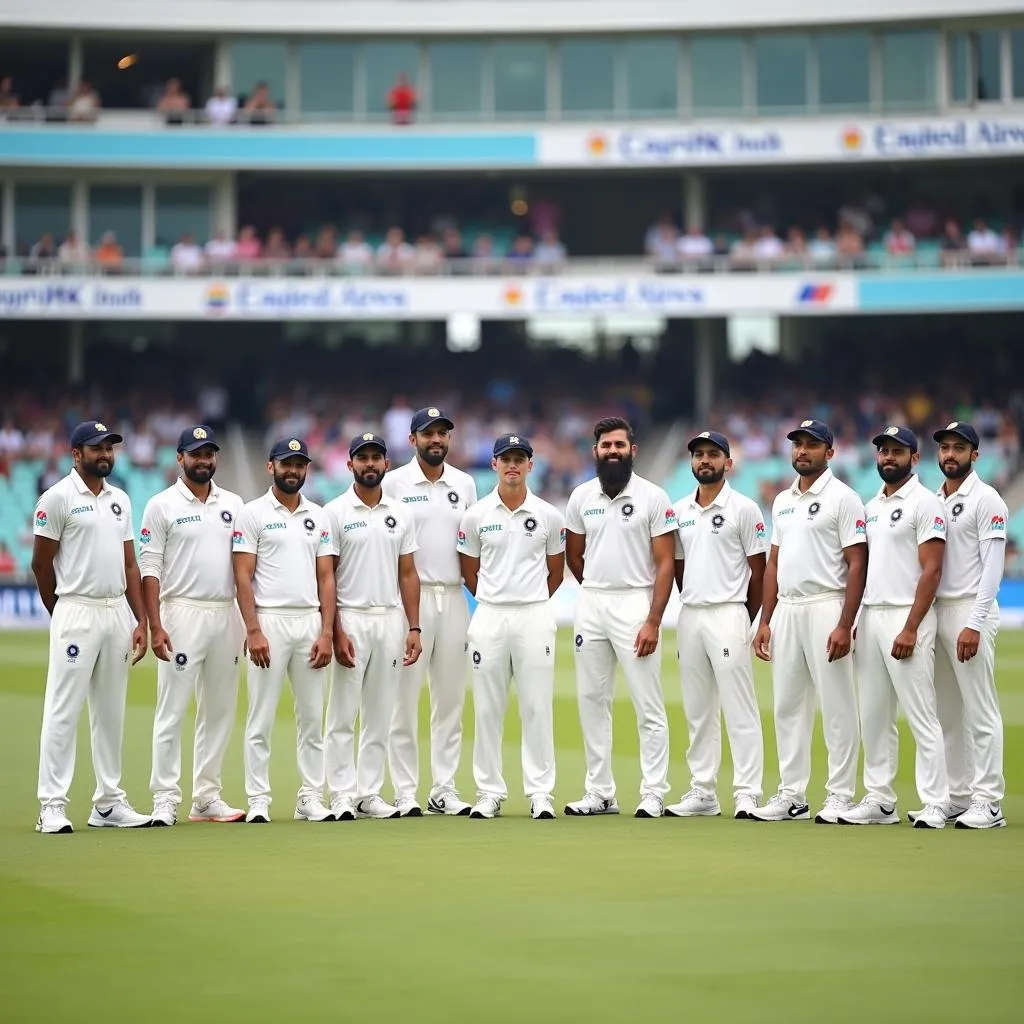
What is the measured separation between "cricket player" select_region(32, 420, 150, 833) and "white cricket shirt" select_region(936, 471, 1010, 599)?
467 cm

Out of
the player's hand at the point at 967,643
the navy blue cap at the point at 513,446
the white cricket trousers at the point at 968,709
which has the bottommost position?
the white cricket trousers at the point at 968,709

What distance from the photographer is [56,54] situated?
3834cm

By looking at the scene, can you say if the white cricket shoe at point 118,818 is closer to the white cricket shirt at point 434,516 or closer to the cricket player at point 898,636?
the white cricket shirt at point 434,516

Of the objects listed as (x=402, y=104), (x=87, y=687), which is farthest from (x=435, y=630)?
(x=402, y=104)

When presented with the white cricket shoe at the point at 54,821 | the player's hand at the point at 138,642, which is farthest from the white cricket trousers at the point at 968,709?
the white cricket shoe at the point at 54,821

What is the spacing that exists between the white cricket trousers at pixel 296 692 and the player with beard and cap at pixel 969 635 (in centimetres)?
348

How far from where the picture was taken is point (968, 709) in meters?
9.77

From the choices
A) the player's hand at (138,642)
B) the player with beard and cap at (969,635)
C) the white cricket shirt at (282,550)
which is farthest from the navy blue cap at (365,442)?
the player with beard and cap at (969,635)

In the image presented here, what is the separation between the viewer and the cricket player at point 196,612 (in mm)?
10047

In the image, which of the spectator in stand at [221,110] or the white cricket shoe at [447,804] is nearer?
the white cricket shoe at [447,804]

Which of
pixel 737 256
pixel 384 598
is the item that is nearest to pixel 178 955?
pixel 384 598

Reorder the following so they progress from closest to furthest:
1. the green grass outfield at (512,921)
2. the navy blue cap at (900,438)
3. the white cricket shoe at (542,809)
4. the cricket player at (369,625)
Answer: the green grass outfield at (512,921) → the navy blue cap at (900,438) → the white cricket shoe at (542,809) → the cricket player at (369,625)

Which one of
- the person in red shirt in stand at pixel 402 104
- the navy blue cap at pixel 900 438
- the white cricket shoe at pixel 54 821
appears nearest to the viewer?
the white cricket shoe at pixel 54 821

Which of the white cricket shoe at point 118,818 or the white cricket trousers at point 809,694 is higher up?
the white cricket trousers at point 809,694
